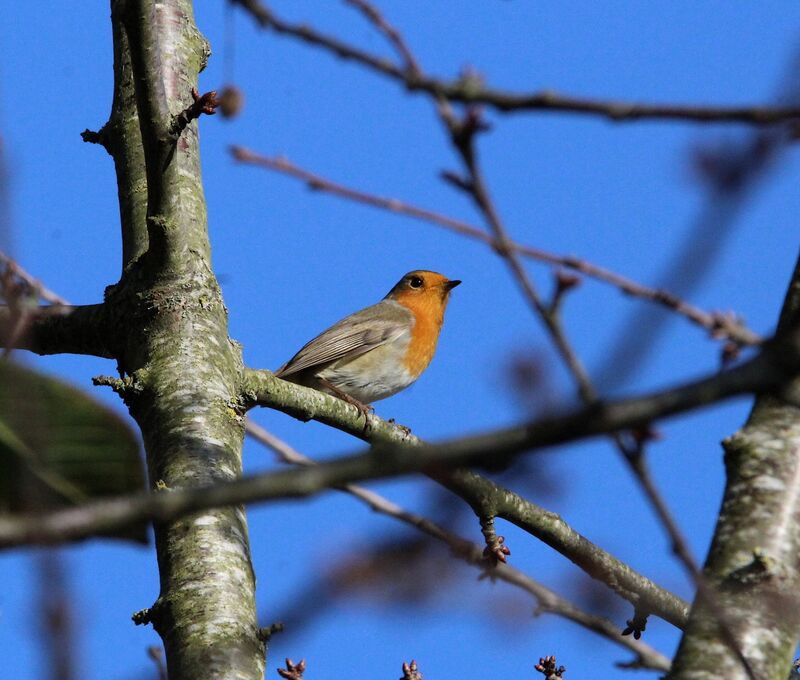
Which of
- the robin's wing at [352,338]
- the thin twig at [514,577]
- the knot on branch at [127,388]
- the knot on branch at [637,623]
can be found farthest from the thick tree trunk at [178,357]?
the robin's wing at [352,338]

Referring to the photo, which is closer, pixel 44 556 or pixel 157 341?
pixel 44 556

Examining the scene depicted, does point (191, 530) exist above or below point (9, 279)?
above

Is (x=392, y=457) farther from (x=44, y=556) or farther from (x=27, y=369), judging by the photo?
(x=27, y=369)

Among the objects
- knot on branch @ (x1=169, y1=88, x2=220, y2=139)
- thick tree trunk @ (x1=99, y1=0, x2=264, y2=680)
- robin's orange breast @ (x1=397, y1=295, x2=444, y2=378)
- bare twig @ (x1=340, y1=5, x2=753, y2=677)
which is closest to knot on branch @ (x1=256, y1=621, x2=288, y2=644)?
thick tree trunk @ (x1=99, y1=0, x2=264, y2=680)

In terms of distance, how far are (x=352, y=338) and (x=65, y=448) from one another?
657 centimetres

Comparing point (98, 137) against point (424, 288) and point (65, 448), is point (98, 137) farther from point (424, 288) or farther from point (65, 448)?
point (424, 288)

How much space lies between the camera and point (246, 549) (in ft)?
10.7

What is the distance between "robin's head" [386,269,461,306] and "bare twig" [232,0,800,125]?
305 inches

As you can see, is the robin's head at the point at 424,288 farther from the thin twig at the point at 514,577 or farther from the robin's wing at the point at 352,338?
the thin twig at the point at 514,577

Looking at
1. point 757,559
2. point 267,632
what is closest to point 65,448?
point 757,559

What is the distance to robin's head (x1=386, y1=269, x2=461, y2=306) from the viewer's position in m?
9.15

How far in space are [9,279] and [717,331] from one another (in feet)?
3.42

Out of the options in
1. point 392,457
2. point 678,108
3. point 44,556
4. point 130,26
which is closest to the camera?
point 44,556

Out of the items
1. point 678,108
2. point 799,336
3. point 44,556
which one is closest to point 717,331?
point 678,108
